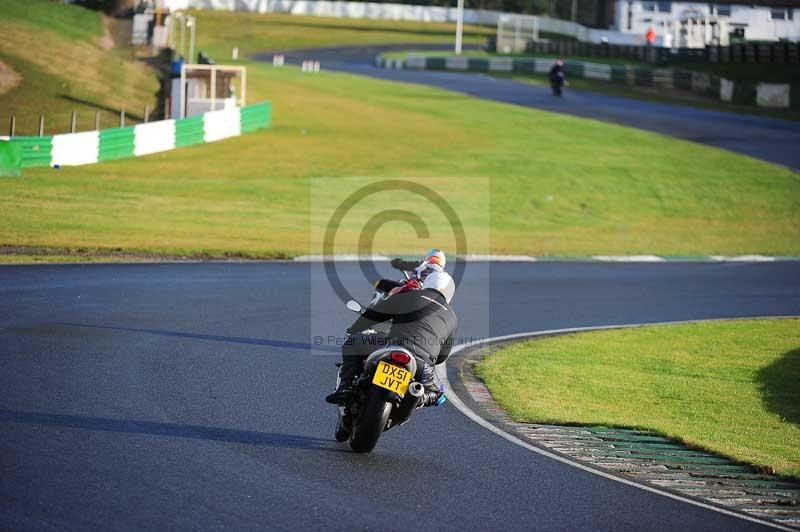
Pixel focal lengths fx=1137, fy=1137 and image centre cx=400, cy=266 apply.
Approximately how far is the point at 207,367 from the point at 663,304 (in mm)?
9966

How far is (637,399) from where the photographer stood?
12.3 metres

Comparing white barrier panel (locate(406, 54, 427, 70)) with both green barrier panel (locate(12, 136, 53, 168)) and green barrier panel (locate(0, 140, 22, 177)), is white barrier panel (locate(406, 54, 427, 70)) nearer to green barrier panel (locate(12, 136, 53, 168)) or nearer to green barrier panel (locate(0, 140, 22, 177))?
green barrier panel (locate(12, 136, 53, 168))

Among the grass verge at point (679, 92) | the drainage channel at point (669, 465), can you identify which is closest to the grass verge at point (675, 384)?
the drainage channel at point (669, 465)

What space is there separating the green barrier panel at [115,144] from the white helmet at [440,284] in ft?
78.6

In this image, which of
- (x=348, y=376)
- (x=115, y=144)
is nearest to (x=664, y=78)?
(x=115, y=144)

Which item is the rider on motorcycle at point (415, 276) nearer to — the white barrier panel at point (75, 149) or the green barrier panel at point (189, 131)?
the white barrier panel at point (75, 149)

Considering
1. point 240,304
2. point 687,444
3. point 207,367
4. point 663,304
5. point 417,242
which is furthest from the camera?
point 417,242

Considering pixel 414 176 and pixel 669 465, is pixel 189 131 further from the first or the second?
pixel 669 465

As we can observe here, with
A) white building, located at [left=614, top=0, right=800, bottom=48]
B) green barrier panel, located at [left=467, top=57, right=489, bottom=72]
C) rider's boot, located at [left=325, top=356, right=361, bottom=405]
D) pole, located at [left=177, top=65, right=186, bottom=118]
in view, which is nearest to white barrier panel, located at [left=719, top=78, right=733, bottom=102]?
white building, located at [left=614, top=0, right=800, bottom=48]

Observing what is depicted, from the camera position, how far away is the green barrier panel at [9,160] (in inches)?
1091

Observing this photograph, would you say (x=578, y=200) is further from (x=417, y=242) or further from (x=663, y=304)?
(x=663, y=304)

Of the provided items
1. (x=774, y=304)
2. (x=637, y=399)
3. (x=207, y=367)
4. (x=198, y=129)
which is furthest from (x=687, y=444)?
(x=198, y=129)

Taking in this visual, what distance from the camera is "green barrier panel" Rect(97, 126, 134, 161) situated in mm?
31844

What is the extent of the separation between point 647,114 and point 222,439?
148 ft
